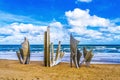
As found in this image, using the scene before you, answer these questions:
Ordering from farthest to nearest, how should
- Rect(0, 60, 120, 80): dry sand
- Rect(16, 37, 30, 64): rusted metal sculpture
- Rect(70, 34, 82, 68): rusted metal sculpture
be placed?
Rect(16, 37, 30, 64): rusted metal sculpture
Rect(70, 34, 82, 68): rusted metal sculpture
Rect(0, 60, 120, 80): dry sand

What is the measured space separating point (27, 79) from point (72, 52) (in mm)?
4117

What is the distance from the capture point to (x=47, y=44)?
42.6 feet

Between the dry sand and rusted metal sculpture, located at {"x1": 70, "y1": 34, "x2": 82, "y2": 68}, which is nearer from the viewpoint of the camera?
the dry sand

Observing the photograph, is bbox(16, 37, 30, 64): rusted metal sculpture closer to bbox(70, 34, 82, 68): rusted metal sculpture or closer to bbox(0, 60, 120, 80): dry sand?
bbox(0, 60, 120, 80): dry sand

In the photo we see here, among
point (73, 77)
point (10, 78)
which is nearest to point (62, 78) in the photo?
point (73, 77)

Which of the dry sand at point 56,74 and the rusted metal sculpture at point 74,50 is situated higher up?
the rusted metal sculpture at point 74,50

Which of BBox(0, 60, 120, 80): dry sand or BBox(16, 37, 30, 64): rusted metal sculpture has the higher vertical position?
BBox(16, 37, 30, 64): rusted metal sculpture

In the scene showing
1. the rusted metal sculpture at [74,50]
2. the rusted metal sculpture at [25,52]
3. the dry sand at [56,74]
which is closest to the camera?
the dry sand at [56,74]

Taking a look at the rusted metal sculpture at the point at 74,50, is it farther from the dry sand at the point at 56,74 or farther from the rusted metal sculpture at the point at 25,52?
the rusted metal sculpture at the point at 25,52

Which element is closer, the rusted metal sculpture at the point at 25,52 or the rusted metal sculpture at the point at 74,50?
the rusted metal sculpture at the point at 74,50

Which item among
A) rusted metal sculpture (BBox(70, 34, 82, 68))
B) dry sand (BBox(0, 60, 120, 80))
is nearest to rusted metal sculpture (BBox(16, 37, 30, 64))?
dry sand (BBox(0, 60, 120, 80))

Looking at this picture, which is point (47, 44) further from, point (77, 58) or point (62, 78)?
point (62, 78)

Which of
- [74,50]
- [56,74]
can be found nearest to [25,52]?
[74,50]

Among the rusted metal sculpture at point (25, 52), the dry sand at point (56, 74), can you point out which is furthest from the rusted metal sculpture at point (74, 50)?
the rusted metal sculpture at point (25, 52)
